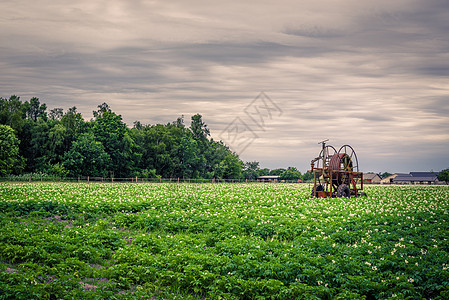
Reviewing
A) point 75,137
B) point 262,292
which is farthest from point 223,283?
point 75,137

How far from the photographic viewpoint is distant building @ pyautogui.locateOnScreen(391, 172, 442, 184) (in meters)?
163

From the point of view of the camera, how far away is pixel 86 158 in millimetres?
75438

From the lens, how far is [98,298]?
915 cm

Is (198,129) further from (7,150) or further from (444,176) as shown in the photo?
(444,176)

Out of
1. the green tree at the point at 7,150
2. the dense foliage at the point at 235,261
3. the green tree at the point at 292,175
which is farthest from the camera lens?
the green tree at the point at 292,175

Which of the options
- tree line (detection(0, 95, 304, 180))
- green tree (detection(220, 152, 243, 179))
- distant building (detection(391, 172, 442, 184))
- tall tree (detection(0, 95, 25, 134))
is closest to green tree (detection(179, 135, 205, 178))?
tree line (detection(0, 95, 304, 180))

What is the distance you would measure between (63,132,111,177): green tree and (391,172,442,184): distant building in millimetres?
133909

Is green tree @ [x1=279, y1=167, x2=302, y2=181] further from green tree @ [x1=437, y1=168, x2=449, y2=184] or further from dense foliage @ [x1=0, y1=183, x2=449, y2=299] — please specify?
dense foliage @ [x1=0, y1=183, x2=449, y2=299]

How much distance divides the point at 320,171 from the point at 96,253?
25.6m

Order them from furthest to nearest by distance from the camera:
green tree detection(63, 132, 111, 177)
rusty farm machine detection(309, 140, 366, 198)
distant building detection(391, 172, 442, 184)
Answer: distant building detection(391, 172, 442, 184), green tree detection(63, 132, 111, 177), rusty farm machine detection(309, 140, 366, 198)

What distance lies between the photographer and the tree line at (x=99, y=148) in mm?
75125

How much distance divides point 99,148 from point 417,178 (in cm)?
14739

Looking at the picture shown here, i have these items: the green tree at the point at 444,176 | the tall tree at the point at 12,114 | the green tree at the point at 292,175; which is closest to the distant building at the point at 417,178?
the green tree at the point at 444,176

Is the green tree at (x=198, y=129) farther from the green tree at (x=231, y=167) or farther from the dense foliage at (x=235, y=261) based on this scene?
the dense foliage at (x=235, y=261)
